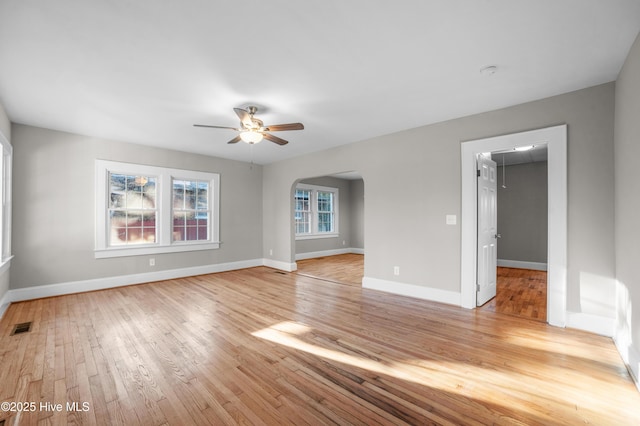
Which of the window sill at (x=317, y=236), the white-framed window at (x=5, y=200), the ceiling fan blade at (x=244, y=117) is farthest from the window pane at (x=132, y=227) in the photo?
the window sill at (x=317, y=236)

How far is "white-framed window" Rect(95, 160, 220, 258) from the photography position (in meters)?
4.89

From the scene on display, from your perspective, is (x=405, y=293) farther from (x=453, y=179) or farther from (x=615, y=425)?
(x=615, y=425)

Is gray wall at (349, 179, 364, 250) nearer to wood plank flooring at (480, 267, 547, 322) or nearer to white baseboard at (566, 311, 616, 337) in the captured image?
wood plank flooring at (480, 267, 547, 322)

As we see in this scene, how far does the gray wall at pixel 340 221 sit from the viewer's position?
884 cm

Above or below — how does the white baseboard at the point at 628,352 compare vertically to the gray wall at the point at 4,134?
below

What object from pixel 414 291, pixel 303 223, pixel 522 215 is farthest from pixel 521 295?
pixel 303 223

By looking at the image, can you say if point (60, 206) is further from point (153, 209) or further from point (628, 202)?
point (628, 202)

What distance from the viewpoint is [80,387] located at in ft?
6.63

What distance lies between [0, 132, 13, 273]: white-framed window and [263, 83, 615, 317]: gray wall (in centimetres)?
447

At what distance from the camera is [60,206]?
445 cm

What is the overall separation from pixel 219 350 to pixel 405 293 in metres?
2.89

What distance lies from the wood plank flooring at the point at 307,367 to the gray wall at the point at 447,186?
26.9 inches

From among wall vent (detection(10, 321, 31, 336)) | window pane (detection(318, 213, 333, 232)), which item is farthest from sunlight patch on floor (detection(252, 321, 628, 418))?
window pane (detection(318, 213, 333, 232))

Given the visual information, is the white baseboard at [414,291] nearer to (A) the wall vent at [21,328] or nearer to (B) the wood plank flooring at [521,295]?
(B) the wood plank flooring at [521,295]
